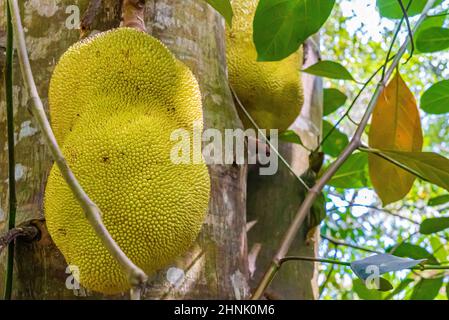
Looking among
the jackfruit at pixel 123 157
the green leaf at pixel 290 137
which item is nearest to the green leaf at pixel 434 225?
the green leaf at pixel 290 137

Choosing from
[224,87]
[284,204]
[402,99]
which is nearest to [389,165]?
[402,99]

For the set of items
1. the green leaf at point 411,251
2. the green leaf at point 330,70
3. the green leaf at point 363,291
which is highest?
the green leaf at point 330,70

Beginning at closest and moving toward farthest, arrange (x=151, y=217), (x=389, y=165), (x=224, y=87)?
(x=151, y=217), (x=224, y=87), (x=389, y=165)

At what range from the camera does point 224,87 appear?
1137 millimetres

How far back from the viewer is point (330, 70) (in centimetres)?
133

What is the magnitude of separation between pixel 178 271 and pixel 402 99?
61 cm

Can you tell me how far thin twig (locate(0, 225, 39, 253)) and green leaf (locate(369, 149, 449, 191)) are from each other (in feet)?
1.88

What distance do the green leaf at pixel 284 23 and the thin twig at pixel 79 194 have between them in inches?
18.9

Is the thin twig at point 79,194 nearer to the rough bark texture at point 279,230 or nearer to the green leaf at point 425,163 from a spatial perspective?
the green leaf at point 425,163

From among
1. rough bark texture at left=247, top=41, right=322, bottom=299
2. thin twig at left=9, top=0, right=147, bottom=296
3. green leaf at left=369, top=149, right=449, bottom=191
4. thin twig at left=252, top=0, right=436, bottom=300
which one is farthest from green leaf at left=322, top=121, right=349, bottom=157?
thin twig at left=9, top=0, right=147, bottom=296

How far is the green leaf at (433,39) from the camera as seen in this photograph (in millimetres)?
1433

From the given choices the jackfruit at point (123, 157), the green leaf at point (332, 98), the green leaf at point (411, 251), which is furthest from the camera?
the green leaf at point (332, 98)
